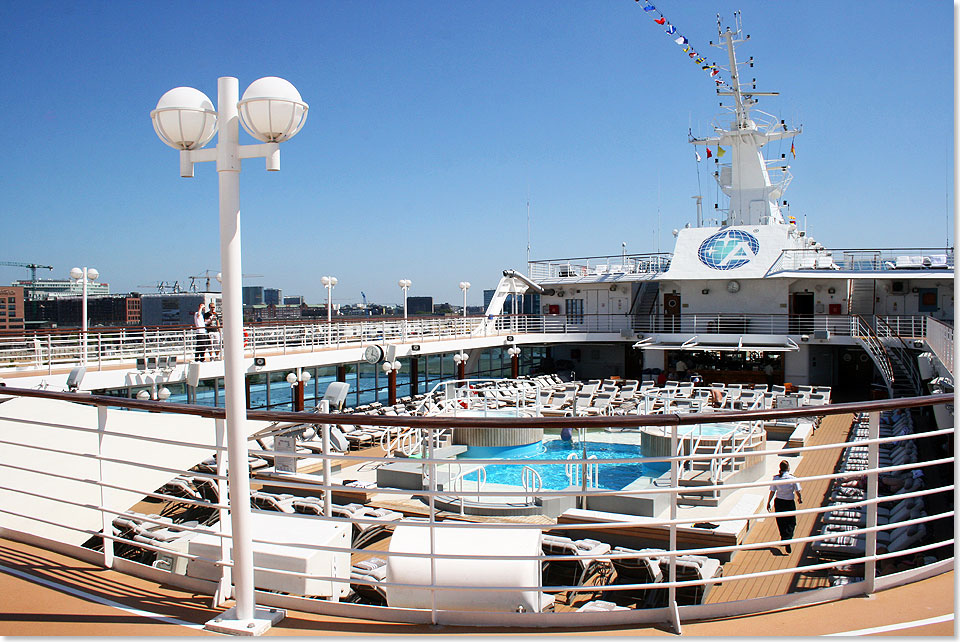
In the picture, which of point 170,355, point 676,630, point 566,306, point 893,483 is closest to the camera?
point 676,630

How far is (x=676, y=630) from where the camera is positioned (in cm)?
251

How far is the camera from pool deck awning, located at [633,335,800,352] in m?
19.8

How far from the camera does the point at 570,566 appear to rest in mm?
5418

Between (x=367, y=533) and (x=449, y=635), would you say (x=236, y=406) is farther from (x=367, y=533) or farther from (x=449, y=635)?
(x=367, y=533)

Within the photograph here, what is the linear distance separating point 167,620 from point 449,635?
3.57 ft

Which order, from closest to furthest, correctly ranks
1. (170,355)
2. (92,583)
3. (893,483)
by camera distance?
(92,583) → (893,483) → (170,355)

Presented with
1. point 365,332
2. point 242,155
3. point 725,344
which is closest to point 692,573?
point 242,155

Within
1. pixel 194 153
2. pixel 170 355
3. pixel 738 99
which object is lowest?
pixel 170 355

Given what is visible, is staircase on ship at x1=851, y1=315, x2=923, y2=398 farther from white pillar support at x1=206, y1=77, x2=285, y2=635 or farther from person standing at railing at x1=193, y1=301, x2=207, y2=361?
white pillar support at x1=206, y1=77, x2=285, y2=635

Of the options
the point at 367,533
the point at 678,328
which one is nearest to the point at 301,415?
the point at 367,533

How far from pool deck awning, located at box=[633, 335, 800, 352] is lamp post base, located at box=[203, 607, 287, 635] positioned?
61.9 ft

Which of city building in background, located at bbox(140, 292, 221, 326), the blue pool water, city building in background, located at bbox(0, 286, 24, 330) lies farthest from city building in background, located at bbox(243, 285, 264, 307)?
the blue pool water

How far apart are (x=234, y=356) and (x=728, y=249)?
22.8m

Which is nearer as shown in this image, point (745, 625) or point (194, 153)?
point (745, 625)
